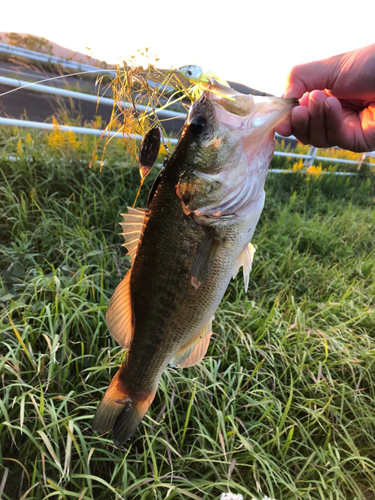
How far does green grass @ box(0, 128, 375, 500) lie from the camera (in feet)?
4.49

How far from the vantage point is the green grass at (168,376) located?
137 cm

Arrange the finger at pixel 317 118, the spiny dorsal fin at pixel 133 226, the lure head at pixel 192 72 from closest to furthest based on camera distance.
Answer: the lure head at pixel 192 72 < the spiny dorsal fin at pixel 133 226 < the finger at pixel 317 118

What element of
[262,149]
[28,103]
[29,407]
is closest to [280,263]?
[262,149]

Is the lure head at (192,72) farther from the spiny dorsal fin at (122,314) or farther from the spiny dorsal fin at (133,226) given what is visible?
the spiny dorsal fin at (122,314)

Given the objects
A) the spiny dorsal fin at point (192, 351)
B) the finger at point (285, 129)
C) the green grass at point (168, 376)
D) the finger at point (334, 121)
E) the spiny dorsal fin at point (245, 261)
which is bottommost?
the green grass at point (168, 376)

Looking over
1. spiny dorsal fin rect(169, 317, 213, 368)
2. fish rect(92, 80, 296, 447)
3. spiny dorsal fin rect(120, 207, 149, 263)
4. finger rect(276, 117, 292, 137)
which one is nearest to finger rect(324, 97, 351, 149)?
finger rect(276, 117, 292, 137)

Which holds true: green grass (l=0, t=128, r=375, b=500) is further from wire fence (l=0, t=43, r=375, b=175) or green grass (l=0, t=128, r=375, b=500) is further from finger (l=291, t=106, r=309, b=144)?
finger (l=291, t=106, r=309, b=144)

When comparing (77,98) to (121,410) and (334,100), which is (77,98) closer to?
(334,100)

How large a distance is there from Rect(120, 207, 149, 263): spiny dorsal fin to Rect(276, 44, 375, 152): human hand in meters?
0.76

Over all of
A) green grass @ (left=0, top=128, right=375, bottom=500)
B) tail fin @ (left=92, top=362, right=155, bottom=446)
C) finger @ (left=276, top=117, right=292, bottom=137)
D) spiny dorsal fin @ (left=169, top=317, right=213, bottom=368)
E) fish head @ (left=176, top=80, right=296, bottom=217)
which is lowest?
green grass @ (left=0, top=128, right=375, bottom=500)

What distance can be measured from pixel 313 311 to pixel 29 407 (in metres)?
2.23

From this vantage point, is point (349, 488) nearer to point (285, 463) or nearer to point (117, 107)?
point (285, 463)

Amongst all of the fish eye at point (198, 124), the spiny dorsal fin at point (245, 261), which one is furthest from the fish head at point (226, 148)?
the spiny dorsal fin at point (245, 261)

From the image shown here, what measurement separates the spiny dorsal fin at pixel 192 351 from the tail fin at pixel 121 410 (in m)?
0.17
